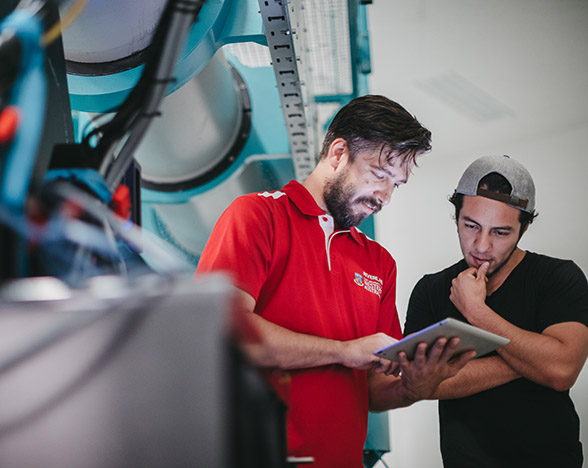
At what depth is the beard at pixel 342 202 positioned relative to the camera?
1252 millimetres

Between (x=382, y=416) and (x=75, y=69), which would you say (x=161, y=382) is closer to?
(x=75, y=69)

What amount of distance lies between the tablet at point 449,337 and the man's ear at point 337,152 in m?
0.55

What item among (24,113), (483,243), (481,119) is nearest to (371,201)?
(483,243)

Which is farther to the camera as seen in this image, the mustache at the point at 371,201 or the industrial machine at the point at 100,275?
the mustache at the point at 371,201

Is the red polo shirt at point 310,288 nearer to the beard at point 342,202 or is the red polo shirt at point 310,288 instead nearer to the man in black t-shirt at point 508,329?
the beard at point 342,202

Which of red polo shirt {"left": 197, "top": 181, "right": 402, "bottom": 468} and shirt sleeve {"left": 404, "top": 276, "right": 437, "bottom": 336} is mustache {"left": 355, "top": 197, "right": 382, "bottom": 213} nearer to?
red polo shirt {"left": 197, "top": 181, "right": 402, "bottom": 468}

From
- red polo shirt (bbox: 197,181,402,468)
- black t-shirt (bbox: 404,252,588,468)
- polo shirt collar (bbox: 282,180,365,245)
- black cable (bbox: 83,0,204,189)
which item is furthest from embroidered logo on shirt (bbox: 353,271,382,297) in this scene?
black cable (bbox: 83,0,204,189)

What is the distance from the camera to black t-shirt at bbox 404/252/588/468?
3.96 feet

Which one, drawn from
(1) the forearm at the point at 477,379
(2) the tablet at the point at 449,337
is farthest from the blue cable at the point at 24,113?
(1) the forearm at the point at 477,379

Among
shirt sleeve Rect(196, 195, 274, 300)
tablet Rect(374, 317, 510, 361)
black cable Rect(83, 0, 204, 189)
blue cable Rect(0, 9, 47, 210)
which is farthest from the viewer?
shirt sleeve Rect(196, 195, 274, 300)

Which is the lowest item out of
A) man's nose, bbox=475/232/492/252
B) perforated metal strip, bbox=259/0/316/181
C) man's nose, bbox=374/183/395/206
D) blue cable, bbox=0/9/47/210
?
man's nose, bbox=475/232/492/252

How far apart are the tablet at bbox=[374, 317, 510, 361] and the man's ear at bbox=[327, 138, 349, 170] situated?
55cm

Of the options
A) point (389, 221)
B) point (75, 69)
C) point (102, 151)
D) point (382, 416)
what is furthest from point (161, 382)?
point (389, 221)

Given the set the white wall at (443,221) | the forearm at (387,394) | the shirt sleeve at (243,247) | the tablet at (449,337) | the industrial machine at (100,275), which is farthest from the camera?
the white wall at (443,221)
